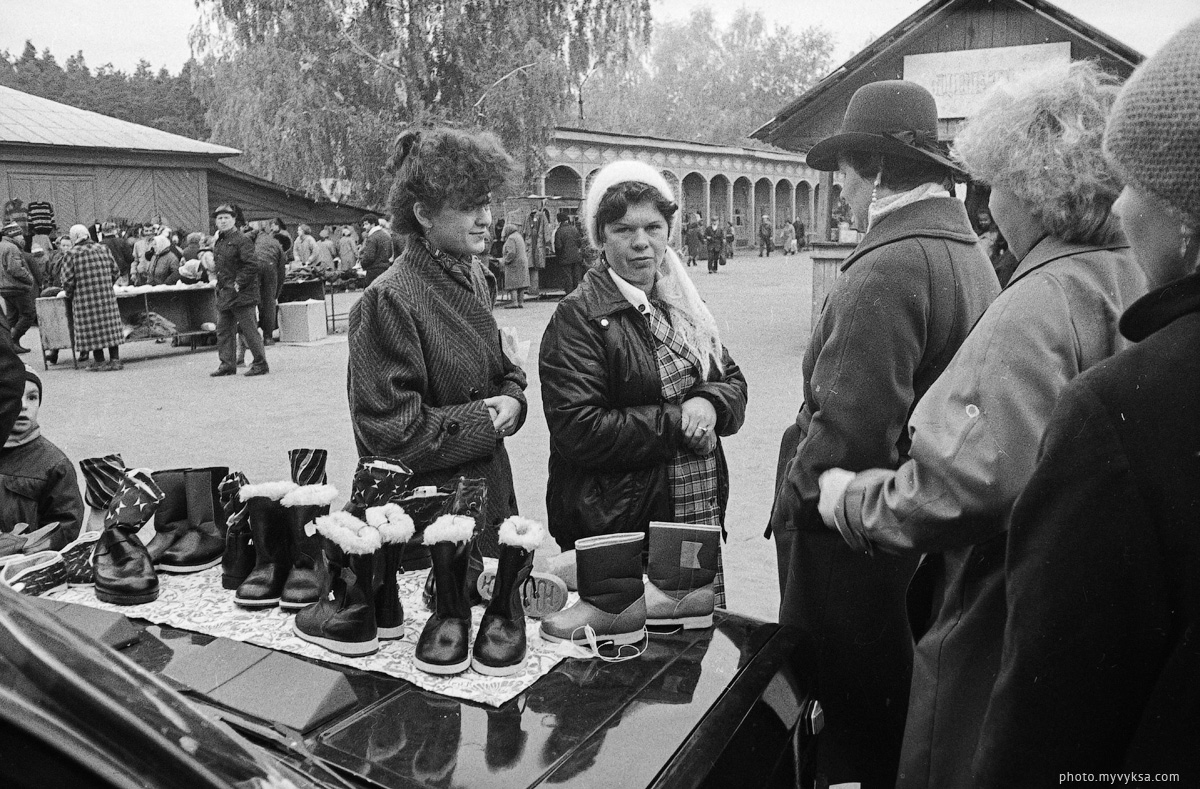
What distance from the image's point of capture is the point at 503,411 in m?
2.60

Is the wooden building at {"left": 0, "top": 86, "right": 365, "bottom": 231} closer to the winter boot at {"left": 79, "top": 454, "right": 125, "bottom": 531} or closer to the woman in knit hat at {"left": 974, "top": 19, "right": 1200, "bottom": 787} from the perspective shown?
the winter boot at {"left": 79, "top": 454, "right": 125, "bottom": 531}

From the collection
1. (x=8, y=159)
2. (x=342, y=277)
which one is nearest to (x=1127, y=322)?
(x=342, y=277)

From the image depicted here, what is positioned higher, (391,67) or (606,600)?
(391,67)

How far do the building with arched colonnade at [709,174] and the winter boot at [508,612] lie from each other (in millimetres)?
22509

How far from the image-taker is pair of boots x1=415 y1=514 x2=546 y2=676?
1.62 metres

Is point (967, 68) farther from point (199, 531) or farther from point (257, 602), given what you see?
point (257, 602)

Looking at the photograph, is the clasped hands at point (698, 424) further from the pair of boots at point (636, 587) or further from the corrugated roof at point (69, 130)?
the corrugated roof at point (69, 130)

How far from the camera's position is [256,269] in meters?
10.6

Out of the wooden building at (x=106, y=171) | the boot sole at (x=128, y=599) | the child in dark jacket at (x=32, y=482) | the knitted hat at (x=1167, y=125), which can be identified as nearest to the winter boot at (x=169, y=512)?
the boot sole at (x=128, y=599)

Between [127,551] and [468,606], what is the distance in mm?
824

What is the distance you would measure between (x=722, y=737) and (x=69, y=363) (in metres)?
12.6

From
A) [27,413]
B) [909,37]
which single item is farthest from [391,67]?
[27,413]

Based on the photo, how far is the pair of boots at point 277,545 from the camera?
189 cm

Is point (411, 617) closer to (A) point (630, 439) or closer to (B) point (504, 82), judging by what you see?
(A) point (630, 439)
